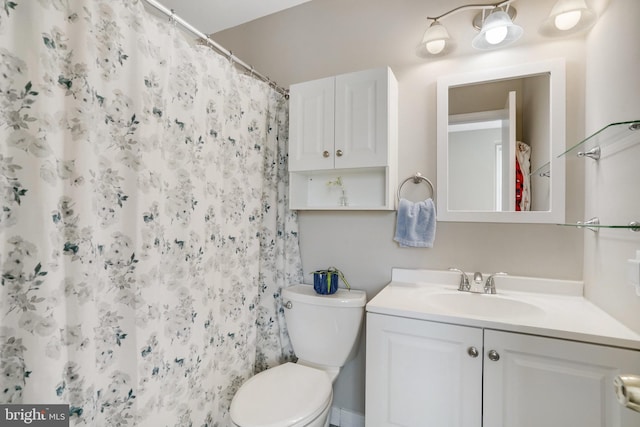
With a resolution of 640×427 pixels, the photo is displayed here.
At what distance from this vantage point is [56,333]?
0.76m

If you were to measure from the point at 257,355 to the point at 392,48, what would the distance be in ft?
6.24

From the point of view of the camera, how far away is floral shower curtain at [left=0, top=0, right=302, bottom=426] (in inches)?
29.1

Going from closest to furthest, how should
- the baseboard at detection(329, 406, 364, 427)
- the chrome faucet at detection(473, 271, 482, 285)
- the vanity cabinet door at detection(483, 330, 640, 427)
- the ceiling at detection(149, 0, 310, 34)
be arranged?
1. the vanity cabinet door at detection(483, 330, 640, 427)
2. the chrome faucet at detection(473, 271, 482, 285)
3. the baseboard at detection(329, 406, 364, 427)
4. the ceiling at detection(149, 0, 310, 34)

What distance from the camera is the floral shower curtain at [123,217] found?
2.42 feet

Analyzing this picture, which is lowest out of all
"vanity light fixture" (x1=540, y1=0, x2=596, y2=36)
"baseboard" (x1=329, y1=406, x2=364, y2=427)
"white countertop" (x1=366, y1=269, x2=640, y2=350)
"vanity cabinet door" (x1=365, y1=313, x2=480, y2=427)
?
"baseboard" (x1=329, y1=406, x2=364, y2=427)

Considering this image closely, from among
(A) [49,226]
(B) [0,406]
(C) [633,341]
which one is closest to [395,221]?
(C) [633,341]

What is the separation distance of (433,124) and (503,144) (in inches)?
13.3

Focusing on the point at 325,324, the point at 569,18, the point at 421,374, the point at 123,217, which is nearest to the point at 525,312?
the point at 421,374

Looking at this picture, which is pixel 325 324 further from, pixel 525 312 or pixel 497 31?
pixel 497 31

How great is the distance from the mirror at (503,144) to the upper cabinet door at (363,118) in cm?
30

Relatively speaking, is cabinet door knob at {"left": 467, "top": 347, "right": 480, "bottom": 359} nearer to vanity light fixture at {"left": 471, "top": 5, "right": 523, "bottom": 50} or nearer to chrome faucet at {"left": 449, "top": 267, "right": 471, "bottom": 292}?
chrome faucet at {"left": 449, "top": 267, "right": 471, "bottom": 292}

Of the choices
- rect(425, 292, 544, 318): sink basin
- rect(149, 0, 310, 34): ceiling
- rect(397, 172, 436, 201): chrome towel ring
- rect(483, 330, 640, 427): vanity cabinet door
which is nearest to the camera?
rect(483, 330, 640, 427): vanity cabinet door

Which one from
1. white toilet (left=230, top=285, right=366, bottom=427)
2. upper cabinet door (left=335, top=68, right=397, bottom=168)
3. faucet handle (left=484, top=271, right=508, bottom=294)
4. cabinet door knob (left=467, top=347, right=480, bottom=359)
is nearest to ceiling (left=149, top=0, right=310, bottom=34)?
upper cabinet door (left=335, top=68, right=397, bottom=168)

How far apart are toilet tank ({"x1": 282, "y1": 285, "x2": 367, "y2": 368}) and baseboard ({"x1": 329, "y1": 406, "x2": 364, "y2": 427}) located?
0.37 metres
